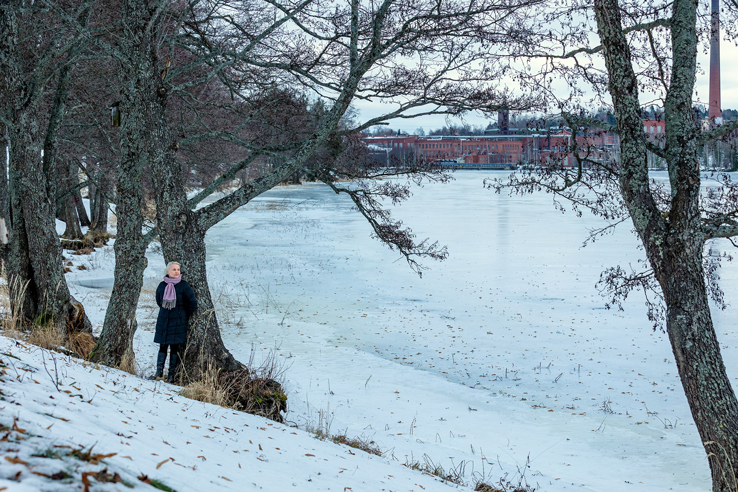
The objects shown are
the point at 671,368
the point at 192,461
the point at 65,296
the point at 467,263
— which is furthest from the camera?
the point at 467,263

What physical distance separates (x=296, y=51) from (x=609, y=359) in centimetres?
755

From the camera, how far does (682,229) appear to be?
6.32 m

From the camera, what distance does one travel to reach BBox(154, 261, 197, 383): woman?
7164 millimetres

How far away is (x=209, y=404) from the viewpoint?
614 cm

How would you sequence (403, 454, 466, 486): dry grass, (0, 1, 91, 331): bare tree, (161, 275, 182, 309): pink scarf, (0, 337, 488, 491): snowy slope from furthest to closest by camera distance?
(0, 1, 91, 331): bare tree, (161, 275, 182, 309): pink scarf, (403, 454, 466, 486): dry grass, (0, 337, 488, 491): snowy slope

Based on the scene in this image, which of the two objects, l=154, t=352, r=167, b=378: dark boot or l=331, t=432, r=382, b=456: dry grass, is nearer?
l=331, t=432, r=382, b=456: dry grass

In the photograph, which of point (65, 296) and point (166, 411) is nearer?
point (166, 411)

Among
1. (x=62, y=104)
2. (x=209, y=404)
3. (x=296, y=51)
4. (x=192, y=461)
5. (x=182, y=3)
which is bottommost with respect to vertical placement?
(x=209, y=404)

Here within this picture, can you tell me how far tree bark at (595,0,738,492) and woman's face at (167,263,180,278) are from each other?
503 cm

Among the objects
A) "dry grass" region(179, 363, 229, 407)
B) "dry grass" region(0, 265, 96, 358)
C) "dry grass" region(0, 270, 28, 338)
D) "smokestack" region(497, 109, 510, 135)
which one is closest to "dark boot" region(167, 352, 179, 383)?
"dry grass" region(179, 363, 229, 407)

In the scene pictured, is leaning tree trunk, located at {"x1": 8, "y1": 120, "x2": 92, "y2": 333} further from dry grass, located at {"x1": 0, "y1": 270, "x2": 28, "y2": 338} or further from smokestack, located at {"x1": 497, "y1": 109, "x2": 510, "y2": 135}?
smokestack, located at {"x1": 497, "y1": 109, "x2": 510, "y2": 135}

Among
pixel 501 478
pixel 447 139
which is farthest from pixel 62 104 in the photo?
pixel 447 139

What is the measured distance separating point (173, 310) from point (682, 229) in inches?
220

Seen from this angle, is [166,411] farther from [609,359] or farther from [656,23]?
[609,359]
